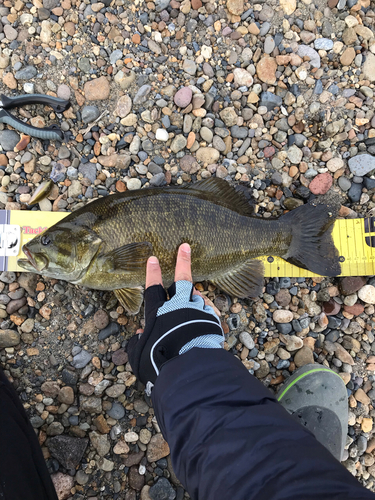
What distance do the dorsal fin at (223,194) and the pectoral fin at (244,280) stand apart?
52 cm

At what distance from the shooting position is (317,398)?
3090 millimetres

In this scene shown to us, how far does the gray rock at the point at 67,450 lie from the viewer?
273cm

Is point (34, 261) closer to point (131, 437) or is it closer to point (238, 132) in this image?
point (131, 437)

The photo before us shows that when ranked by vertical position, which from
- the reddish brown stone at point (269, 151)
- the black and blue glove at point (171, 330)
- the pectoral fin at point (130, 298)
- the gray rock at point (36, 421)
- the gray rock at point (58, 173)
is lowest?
the gray rock at point (36, 421)

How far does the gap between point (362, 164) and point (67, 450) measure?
13.2 feet

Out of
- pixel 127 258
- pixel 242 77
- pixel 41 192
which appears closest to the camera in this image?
pixel 127 258

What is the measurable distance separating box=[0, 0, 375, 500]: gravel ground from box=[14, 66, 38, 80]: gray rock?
0.7 inches

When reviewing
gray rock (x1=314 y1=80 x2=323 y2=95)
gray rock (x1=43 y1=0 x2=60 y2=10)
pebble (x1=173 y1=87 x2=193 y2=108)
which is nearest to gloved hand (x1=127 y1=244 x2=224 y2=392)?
pebble (x1=173 y1=87 x2=193 y2=108)

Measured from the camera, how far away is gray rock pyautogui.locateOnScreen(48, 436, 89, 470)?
8.95 ft

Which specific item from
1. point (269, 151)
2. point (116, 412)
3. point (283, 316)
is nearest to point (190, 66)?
point (269, 151)

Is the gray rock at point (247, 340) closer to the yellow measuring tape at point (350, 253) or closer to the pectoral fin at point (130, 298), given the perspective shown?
the yellow measuring tape at point (350, 253)

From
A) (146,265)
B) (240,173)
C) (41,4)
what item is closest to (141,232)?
(146,265)

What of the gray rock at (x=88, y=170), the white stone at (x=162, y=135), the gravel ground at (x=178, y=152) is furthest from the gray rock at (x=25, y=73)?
the white stone at (x=162, y=135)

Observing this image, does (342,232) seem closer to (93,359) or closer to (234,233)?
(234,233)
